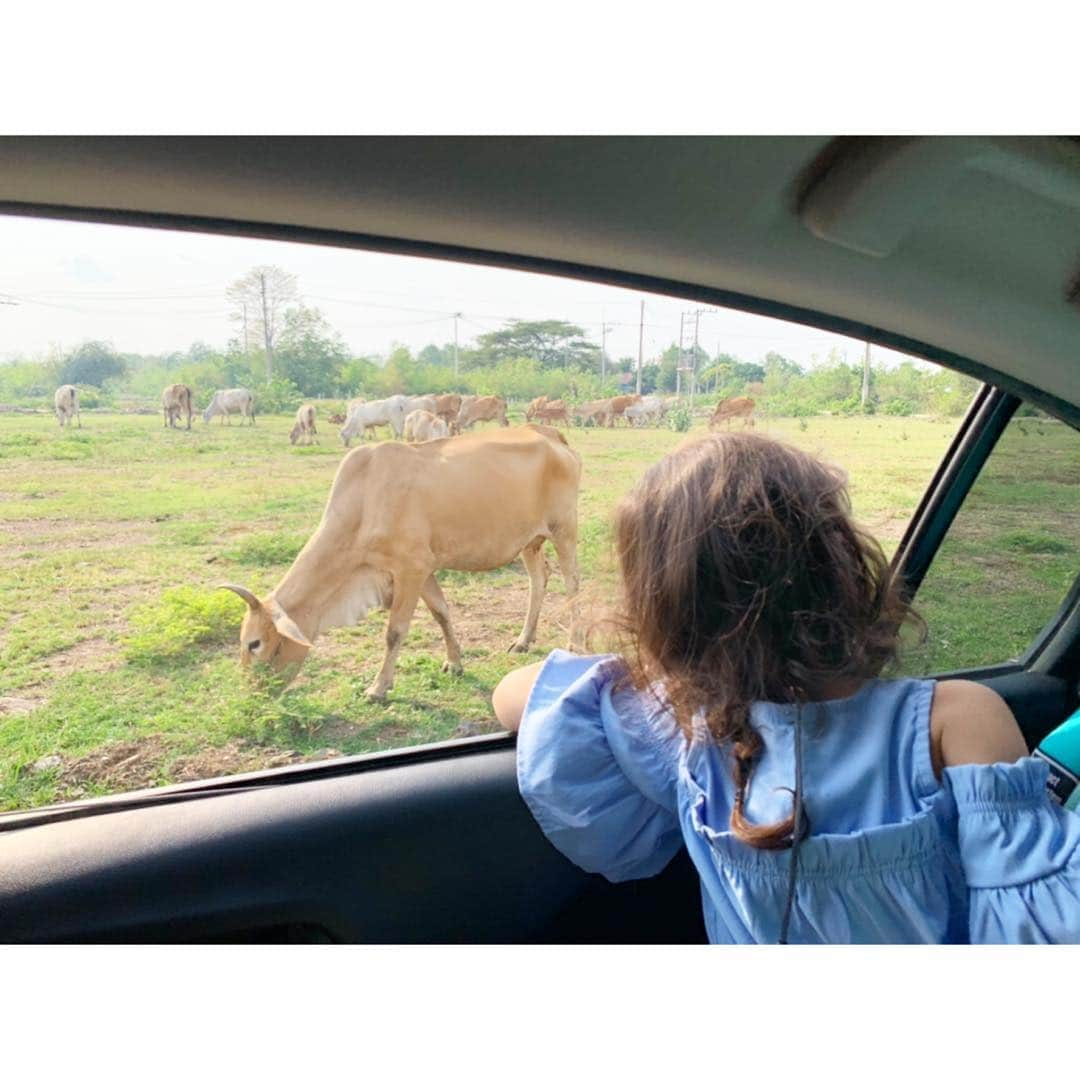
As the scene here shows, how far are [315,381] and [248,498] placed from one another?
269 mm

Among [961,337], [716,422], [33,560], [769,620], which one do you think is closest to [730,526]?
[769,620]

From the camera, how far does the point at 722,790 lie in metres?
1.20

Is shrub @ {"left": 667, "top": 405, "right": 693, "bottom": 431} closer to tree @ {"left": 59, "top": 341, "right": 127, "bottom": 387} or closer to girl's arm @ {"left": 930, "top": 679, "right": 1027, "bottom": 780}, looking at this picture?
girl's arm @ {"left": 930, "top": 679, "right": 1027, "bottom": 780}

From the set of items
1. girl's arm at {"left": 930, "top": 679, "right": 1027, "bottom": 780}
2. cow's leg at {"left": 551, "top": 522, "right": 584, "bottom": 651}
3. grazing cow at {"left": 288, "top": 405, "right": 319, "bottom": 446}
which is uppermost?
grazing cow at {"left": 288, "top": 405, "right": 319, "bottom": 446}

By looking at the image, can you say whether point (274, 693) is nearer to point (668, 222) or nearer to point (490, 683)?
point (490, 683)

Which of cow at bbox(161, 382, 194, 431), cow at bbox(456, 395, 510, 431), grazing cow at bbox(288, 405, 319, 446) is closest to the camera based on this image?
cow at bbox(161, 382, 194, 431)

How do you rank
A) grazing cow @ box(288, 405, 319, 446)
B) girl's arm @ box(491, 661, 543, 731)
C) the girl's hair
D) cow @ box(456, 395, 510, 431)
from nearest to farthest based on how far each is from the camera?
the girl's hair < girl's arm @ box(491, 661, 543, 731) < grazing cow @ box(288, 405, 319, 446) < cow @ box(456, 395, 510, 431)

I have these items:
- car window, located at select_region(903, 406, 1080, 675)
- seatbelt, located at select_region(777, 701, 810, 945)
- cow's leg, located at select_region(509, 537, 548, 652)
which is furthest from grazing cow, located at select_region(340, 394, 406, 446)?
car window, located at select_region(903, 406, 1080, 675)

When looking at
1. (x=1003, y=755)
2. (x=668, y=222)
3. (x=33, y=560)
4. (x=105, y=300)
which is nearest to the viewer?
(x=1003, y=755)

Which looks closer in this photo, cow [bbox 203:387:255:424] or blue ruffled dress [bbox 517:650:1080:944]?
blue ruffled dress [bbox 517:650:1080:944]

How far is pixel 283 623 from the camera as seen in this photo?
203cm

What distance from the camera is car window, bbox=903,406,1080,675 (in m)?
2.51

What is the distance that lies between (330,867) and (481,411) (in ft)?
3.27

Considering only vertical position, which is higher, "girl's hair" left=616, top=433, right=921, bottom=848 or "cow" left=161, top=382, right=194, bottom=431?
"cow" left=161, top=382, right=194, bottom=431
